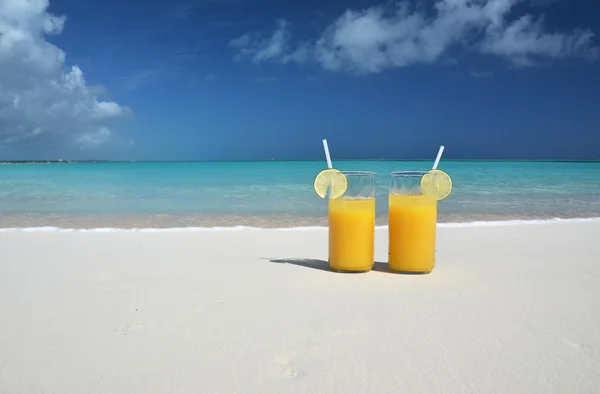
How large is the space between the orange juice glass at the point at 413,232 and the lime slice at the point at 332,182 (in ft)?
0.97

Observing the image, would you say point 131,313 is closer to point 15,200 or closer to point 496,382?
point 496,382

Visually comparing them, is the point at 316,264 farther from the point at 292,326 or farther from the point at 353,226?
the point at 292,326

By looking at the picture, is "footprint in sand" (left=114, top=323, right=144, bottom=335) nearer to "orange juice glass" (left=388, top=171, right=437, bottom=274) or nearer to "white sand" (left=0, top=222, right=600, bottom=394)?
"white sand" (left=0, top=222, right=600, bottom=394)

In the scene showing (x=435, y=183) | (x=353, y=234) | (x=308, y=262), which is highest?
(x=435, y=183)

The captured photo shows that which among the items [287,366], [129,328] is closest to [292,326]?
[287,366]

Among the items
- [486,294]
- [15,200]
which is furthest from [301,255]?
[15,200]

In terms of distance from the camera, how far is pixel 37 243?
367cm

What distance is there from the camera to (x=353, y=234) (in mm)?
2578

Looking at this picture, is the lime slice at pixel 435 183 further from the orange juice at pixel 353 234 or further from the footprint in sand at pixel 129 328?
the footprint in sand at pixel 129 328

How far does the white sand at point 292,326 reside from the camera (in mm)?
1342

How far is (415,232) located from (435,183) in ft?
1.00

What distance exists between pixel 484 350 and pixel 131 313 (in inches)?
52.3

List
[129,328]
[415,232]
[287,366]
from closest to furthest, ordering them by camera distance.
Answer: [287,366], [129,328], [415,232]

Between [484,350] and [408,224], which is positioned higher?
[408,224]
